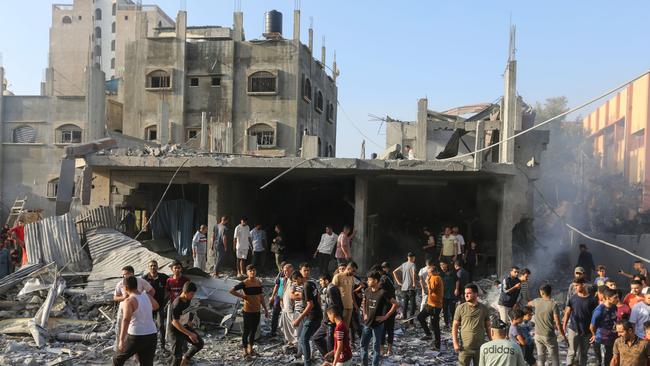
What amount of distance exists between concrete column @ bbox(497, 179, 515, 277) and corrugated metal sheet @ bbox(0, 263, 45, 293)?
10.2 metres

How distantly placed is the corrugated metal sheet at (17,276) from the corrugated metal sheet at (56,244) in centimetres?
33

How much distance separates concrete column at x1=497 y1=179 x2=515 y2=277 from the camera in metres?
14.6

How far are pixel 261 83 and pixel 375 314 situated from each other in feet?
78.6

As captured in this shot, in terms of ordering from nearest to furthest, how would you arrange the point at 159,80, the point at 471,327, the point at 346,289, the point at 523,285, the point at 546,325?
the point at 471,327, the point at 546,325, the point at 346,289, the point at 523,285, the point at 159,80

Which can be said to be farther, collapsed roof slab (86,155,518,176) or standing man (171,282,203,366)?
collapsed roof slab (86,155,518,176)

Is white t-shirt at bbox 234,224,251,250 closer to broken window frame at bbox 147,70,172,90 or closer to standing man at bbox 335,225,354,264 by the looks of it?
standing man at bbox 335,225,354,264

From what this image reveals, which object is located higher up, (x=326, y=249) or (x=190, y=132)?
(x=190, y=132)

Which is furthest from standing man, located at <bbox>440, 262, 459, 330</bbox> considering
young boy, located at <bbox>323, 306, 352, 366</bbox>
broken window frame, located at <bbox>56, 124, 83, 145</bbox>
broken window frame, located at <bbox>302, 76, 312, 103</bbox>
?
broken window frame, located at <bbox>56, 124, 83, 145</bbox>

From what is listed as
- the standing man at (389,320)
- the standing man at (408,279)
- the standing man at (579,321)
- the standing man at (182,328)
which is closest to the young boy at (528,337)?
the standing man at (579,321)

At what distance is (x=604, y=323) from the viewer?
7.45 meters

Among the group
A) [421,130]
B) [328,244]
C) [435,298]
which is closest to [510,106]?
[421,130]

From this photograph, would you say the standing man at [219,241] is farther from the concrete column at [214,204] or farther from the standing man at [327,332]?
the standing man at [327,332]

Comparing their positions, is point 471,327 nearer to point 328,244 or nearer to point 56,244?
point 328,244

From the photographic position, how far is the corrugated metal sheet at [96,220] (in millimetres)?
13570
